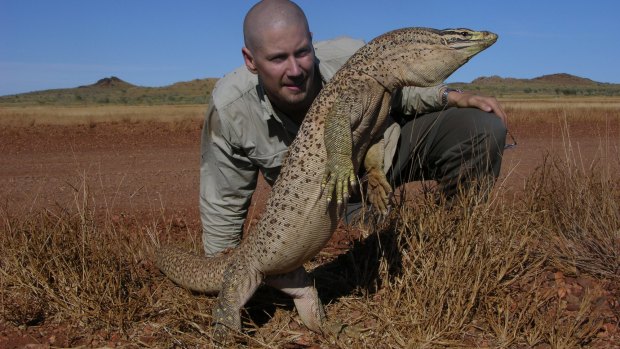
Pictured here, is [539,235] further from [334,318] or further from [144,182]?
[144,182]

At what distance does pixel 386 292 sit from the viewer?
438 centimetres

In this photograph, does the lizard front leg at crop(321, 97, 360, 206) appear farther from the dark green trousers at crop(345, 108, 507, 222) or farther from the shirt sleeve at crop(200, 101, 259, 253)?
the shirt sleeve at crop(200, 101, 259, 253)

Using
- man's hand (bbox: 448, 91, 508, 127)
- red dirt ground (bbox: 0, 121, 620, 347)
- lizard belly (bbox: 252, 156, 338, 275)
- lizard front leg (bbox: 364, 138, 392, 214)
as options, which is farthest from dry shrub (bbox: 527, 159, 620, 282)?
lizard belly (bbox: 252, 156, 338, 275)

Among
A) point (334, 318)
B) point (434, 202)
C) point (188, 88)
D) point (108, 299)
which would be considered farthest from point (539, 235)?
point (188, 88)

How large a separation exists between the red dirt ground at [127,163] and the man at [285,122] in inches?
16.4

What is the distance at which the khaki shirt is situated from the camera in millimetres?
5082

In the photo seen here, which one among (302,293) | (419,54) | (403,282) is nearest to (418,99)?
(419,54)

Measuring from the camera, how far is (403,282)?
4.29 meters

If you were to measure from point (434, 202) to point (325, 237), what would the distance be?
3.50 feet

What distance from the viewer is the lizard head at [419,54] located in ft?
12.2

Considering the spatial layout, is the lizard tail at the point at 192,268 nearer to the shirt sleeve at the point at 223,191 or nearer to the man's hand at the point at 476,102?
the shirt sleeve at the point at 223,191

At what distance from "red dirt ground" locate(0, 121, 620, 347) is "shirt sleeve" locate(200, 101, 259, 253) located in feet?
1.35

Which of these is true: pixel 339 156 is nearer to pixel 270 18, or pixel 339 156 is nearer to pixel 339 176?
pixel 339 176

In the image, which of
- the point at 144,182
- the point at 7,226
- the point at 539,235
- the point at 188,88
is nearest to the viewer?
the point at 539,235
